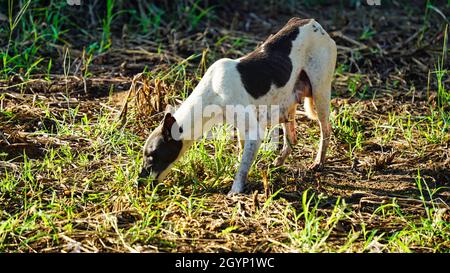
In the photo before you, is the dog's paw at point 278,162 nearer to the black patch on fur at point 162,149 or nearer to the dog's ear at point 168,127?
the black patch on fur at point 162,149

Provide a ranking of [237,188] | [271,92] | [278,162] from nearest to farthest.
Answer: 1. [237,188]
2. [271,92]
3. [278,162]

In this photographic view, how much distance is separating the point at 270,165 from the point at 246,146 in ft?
2.27

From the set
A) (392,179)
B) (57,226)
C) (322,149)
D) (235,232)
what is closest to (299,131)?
(322,149)

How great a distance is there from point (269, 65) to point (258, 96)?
28cm

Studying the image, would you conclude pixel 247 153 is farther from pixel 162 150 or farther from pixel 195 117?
pixel 162 150

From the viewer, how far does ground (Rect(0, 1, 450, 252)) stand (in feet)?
19.0

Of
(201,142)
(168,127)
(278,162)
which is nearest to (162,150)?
(168,127)

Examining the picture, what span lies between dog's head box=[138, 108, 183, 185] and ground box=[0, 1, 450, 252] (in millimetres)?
130

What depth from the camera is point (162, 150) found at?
6188 mm

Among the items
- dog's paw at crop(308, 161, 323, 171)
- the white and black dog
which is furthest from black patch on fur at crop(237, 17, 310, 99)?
dog's paw at crop(308, 161, 323, 171)

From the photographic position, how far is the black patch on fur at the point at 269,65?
255 inches

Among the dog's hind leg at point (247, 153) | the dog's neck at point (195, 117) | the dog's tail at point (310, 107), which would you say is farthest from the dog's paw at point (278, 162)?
the dog's neck at point (195, 117)

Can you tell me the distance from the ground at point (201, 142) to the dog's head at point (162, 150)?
130 millimetres

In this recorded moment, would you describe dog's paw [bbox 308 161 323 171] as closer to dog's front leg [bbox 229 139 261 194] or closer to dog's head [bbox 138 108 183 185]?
dog's front leg [bbox 229 139 261 194]
